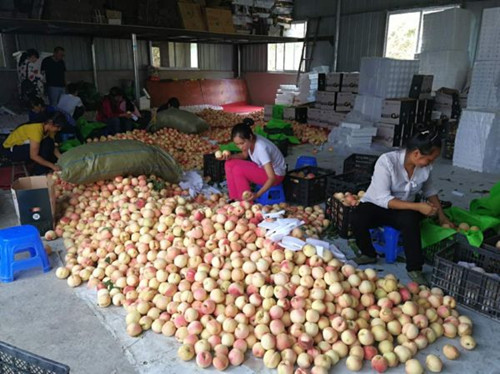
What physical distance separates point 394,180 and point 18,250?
7.98ft

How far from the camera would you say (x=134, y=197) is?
134 inches

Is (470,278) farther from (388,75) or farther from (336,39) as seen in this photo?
(336,39)

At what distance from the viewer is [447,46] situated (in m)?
7.88

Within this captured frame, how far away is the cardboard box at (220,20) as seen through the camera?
9.44 metres

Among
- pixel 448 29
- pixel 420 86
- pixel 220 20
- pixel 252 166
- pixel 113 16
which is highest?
pixel 220 20

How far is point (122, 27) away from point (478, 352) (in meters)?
7.18

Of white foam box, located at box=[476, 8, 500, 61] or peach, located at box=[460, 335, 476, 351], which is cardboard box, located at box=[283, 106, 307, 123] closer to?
white foam box, located at box=[476, 8, 500, 61]

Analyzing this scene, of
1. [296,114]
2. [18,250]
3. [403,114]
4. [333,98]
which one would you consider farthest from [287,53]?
[18,250]

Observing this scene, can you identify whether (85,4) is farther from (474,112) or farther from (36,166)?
(474,112)

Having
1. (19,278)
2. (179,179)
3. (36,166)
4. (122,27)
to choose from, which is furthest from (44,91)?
(19,278)

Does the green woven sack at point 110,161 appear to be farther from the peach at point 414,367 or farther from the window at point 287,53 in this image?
the window at point 287,53

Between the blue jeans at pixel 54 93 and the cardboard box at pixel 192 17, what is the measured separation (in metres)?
3.22

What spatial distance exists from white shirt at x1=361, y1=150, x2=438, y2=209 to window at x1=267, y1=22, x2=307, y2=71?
10374 mm

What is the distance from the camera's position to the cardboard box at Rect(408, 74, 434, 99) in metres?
6.92
